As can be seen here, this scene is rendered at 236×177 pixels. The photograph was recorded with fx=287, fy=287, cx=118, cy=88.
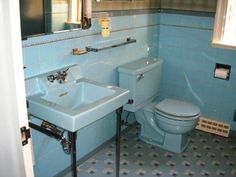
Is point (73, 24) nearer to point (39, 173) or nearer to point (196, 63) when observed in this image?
point (39, 173)

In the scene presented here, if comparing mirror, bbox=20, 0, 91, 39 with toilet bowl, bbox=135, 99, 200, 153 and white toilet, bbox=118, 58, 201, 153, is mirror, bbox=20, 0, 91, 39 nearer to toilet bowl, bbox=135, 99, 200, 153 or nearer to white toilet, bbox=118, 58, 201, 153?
white toilet, bbox=118, 58, 201, 153

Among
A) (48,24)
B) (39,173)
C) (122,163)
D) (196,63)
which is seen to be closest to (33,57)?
(48,24)

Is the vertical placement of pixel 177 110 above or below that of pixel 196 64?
below

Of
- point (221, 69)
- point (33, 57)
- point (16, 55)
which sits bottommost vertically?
point (221, 69)

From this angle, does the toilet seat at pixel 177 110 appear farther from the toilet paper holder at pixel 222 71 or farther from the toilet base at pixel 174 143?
the toilet paper holder at pixel 222 71

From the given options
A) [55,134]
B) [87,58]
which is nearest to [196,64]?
[87,58]

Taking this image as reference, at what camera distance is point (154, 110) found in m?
2.67

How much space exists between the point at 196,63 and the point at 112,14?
1.14m

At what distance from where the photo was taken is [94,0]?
2195mm

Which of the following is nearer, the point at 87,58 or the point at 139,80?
the point at 87,58

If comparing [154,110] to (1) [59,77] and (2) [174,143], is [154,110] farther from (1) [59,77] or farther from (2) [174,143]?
(1) [59,77]

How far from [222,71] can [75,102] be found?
1.61 m

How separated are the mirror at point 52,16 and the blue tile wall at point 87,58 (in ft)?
0.16

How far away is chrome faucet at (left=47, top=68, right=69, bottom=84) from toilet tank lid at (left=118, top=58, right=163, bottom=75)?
2.24 ft
